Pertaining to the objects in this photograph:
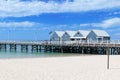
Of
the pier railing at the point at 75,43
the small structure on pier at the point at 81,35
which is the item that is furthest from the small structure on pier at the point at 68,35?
the pier railing at the point at 75,43

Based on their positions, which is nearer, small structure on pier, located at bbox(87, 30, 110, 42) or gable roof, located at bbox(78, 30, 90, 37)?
small structure on pier, located at bbox(87, 30, 110, 42)

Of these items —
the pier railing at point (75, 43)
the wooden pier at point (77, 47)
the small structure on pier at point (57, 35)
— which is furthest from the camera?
the small structure on pier at point (57, 35)

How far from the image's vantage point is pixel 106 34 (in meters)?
53.2

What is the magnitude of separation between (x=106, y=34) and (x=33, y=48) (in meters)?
15.0

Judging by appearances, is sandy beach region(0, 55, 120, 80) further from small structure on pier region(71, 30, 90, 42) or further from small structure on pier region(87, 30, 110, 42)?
small structure on pier region(71, 30, 90, 42)

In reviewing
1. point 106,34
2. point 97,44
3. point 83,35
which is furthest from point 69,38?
point 97,44

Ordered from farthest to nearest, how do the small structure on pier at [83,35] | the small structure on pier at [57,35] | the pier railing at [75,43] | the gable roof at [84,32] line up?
1. the small structure on pier at [57,35]
2. the gable roof at [84,32]
3. the small structure on pier at [83,35]
4. the pier railing at [75,43]

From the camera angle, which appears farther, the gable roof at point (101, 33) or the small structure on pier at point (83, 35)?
the gable roof at point (101, 33)

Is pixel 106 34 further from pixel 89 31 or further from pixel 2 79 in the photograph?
pixel 2 79

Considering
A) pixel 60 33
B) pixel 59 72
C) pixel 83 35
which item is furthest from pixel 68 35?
pixel 59 72

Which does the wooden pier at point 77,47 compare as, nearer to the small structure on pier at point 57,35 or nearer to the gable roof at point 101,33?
the small structure on pier at point 57,35

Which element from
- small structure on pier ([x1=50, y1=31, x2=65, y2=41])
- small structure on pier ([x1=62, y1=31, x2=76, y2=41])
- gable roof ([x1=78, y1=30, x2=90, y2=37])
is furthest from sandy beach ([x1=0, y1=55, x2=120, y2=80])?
small structure on pier ([x1=50, y1=31, x2=65, y2=41])

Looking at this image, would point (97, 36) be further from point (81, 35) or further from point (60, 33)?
point (60, 33)

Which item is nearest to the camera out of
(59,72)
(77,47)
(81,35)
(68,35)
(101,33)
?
(59,72)
